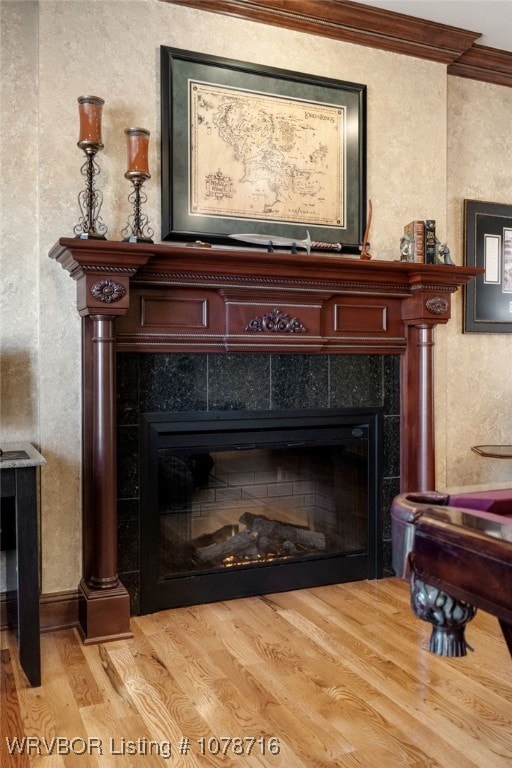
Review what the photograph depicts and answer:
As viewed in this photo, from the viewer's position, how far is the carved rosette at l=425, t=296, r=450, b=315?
3186mm

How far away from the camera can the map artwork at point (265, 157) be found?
2.95 metres

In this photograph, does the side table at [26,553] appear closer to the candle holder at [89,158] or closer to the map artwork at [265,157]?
the candle holder at [89,158]

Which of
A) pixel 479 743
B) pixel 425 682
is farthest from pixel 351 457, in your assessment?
pixel 479 743

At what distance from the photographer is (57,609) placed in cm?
273

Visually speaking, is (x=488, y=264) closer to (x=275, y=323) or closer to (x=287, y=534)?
(x=275, y=323)

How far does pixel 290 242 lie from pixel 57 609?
1.95 m

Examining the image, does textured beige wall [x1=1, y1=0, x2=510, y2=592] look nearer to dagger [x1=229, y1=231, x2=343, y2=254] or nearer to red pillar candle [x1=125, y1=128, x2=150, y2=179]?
red pillar candle [x1=125, y1=128, x2=150, y2=179]

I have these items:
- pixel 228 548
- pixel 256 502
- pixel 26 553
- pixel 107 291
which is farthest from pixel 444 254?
pixel 26 553

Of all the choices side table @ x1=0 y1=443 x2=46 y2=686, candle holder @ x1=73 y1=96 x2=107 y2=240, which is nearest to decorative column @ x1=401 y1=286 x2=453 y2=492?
candle holder @ x1=73 y1=96 x2=107 y2=240

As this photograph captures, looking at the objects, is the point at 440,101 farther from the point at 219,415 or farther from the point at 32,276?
the point at 32,276

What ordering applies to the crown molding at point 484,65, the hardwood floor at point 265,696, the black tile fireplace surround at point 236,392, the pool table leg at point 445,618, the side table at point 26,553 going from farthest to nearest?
the crown molding at point 484,65, the black tile fireplace surround at point 236,392, the side table at point 26,553, the hardwood floor at point 265,696, the pool table leg at point 445,618

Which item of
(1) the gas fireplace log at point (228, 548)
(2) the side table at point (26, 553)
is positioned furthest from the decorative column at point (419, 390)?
(2) the side table at point (26, 553)

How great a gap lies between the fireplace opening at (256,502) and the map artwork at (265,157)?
0.99m

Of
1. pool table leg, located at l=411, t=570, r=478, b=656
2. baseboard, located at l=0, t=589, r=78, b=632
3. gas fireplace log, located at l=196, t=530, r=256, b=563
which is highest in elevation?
pool table leg, located at l=411, t=570, r=478, b=656
